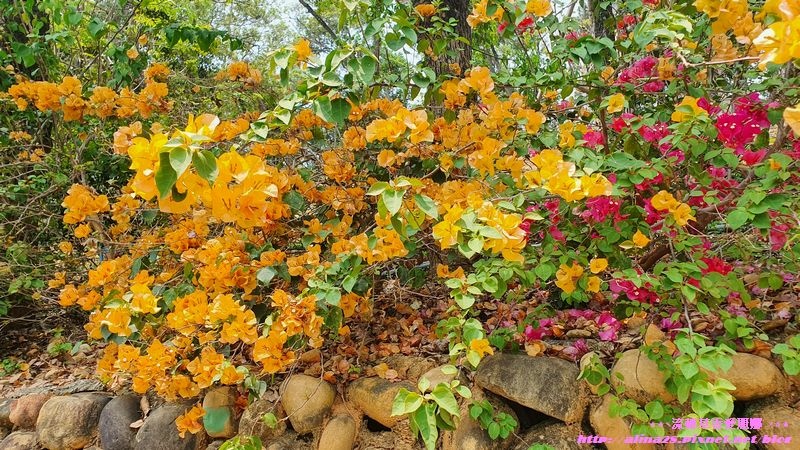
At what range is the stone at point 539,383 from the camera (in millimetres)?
1749

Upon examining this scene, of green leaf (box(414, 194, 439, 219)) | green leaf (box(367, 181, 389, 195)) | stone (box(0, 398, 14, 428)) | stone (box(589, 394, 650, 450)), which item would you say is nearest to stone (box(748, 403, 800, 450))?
stone (box(589, 394, 650, 450))

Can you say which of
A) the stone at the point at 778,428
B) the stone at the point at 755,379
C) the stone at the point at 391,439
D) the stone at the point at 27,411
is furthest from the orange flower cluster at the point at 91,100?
the stone at the point at 778,428

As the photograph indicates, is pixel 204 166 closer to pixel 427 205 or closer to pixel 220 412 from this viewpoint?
pixel 427 205

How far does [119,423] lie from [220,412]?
0.58m

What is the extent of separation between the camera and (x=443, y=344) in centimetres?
227

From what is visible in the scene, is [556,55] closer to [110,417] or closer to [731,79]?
[731,79]

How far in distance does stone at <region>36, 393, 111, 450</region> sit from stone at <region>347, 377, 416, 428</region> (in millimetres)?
1320

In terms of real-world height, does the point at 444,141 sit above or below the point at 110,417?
above

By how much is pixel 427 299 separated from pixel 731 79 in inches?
77.4

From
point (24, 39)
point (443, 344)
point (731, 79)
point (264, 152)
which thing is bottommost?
point (443, 344)

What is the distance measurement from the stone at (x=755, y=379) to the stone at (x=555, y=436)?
0.50 meters

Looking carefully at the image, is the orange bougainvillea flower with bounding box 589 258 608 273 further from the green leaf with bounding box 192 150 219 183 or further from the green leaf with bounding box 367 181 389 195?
the green leaf with bounding box 192 150 219 183

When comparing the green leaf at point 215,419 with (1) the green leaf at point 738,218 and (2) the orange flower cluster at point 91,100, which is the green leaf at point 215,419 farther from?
(1) the green leaf at point 738,218

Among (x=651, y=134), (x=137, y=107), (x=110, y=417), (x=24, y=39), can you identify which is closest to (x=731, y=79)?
(x=651, y=134)
